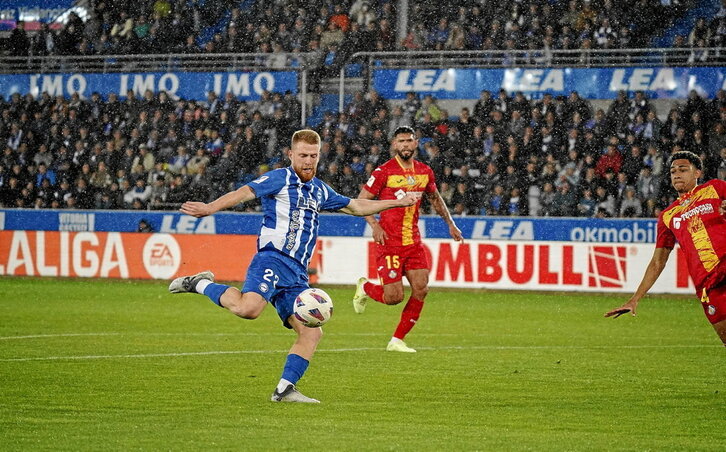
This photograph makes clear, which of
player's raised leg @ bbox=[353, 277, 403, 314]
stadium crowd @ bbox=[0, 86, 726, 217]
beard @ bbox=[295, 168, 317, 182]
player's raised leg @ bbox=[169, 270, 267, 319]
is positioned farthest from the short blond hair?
stadium crowd @ bbox=[0, 86, 726, 217]

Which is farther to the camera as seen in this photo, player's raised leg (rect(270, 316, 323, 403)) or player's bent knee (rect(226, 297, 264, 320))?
player's raised leg (rect(270, 316, 323, 403))

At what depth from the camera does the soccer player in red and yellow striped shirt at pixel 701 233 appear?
325 inches

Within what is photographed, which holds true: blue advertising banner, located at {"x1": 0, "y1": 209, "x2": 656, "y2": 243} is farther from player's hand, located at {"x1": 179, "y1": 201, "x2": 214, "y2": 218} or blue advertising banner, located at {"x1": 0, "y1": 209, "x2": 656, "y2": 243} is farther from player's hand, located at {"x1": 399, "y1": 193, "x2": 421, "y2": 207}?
player's hand, located at {"x1": 179, "y1": 201, "x2": 214, "y2": 218}

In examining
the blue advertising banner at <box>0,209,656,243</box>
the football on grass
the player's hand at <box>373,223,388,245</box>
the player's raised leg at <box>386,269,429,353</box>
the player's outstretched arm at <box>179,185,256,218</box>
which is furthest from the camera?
the blue advertising banner at <box>0,209,656,243</box>

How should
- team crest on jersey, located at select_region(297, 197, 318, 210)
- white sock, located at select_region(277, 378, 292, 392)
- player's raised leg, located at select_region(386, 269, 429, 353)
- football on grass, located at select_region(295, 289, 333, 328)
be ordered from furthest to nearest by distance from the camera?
1. player's raised leg, located at select_region(386, 269, 429, 353)
2. team crest on jersey, located at select_region(297, 197, 318, 210)
3. white sock, located at select_region(277, 378, 292, 392)
4. football on grass, located at select_region(295, 289, 333, 328)

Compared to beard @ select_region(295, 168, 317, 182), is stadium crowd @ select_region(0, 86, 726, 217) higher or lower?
lower

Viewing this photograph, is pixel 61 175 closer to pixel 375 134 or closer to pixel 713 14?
pixel 375 134

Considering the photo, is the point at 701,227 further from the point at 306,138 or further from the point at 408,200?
the point at 306,138

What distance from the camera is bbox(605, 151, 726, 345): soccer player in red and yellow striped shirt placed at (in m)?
8.27

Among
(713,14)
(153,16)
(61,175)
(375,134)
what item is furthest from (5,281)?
(713,14)

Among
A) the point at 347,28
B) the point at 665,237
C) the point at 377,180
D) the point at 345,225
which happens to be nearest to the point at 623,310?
the point at 665,237

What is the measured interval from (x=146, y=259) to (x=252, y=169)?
4330 mm

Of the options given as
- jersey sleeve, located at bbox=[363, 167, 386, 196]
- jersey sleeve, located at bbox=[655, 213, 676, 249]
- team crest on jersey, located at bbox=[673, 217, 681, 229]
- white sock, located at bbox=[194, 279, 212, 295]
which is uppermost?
team crest on jersey, located at bbox=[673, 217, 681, 229]

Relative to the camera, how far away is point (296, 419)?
7477 millimetres
